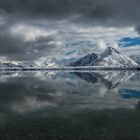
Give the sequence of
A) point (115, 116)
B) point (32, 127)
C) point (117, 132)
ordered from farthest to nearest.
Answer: point (115, 116) → point (32, 127) → point (117, 132)

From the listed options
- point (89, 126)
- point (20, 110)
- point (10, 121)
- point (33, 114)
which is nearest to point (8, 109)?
point (20, 110)

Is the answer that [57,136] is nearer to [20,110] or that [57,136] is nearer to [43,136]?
[43,136]

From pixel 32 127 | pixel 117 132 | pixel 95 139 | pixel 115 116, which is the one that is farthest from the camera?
pixel 115 116

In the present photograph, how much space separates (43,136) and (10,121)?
10617 millimetres

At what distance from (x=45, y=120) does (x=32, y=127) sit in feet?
16.4

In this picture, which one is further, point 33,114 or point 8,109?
point 8,109

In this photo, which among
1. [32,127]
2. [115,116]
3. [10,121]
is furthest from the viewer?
[115,116]

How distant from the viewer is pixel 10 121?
1636 inches

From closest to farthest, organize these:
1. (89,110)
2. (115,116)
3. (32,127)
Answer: (32,127), (115,116), (89,110)

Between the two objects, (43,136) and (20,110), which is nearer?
(43,136)

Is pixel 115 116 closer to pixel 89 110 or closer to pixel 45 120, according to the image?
pixel 89 110

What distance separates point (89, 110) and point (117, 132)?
17.3 meters

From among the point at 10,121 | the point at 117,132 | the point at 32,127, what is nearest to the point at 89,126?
the point at 117,132

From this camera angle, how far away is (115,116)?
44375 millimetres
